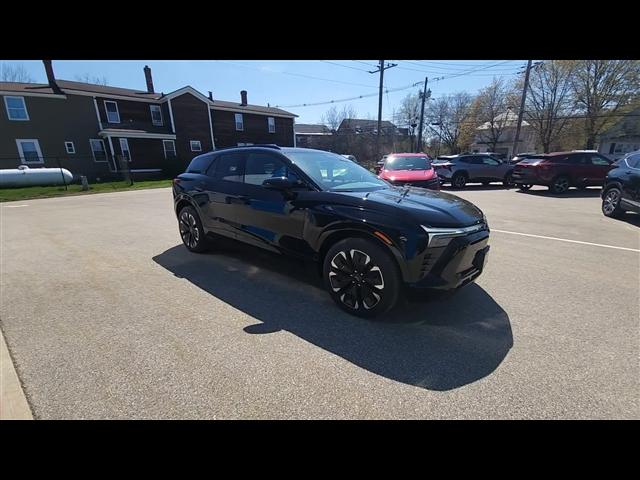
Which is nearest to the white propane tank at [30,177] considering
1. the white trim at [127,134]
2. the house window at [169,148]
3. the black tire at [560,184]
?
the white trim at [127,134]

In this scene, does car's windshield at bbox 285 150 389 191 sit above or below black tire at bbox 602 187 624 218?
above

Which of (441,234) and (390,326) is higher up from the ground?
(441,234)

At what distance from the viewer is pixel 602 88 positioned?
2770 cm

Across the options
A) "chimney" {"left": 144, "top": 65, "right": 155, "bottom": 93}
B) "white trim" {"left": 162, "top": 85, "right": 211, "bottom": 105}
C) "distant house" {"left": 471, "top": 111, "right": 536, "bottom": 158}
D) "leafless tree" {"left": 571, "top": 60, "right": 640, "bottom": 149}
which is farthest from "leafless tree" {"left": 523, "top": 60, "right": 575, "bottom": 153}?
"chimney" {"left": 144, "top": 65, "right": 155, "bottom": 93}

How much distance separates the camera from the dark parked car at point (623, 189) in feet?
22.2

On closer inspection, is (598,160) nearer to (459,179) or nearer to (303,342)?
(459,179)

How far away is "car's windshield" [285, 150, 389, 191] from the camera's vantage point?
3447 mm

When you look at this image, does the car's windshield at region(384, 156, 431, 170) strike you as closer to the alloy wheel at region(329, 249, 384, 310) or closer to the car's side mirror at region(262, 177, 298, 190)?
the car's side mirror at region(262, 177, 298, 190)

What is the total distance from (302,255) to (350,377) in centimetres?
154

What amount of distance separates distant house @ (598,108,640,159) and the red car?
130 feet

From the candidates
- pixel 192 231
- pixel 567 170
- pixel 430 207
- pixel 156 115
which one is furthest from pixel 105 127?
pixel 567 170

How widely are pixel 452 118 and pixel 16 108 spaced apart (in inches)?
2034

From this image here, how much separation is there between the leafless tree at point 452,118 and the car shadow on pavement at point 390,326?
163 feet

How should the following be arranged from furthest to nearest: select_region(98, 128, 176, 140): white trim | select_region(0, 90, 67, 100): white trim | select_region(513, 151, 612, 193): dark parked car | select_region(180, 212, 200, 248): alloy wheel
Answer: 1. select_region(98, 128, 176, 140): white trim
2. select_region(0, 90, 67, 100): white trim
3. select_region(513, 151, 612, 193): dark parked car
4. select_region(180, 212, 200, 248): alloy wheel
